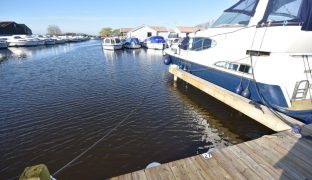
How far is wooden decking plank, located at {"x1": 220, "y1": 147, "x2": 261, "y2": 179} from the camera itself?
404 centimetres

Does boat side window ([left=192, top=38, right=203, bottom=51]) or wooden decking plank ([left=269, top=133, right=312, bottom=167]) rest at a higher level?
boat side window ([left=192, top=38, right=203, bottom=51])

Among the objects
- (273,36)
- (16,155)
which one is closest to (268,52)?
(273,36)

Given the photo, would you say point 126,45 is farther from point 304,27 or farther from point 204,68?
point 304,27

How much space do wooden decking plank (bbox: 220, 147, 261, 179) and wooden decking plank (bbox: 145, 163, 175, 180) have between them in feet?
4.75

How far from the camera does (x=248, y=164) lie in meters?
4.36

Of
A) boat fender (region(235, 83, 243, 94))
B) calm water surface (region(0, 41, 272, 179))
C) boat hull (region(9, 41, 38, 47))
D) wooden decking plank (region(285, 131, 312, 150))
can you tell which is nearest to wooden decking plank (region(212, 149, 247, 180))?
calm water surface (region(0, 41, 272, 179))

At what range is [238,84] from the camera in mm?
8578

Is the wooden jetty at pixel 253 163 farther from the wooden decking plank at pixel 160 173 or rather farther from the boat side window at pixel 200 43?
the boat side window at pixel 200 43

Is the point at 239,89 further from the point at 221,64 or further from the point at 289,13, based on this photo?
the point at 289,13

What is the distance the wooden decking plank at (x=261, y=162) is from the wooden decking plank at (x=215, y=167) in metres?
0.88

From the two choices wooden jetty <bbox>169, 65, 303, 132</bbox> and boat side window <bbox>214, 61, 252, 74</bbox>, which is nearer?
Answer: wooden jetty <bbox>169, 65, 303, 132</bbox>

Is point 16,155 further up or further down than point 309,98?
further down

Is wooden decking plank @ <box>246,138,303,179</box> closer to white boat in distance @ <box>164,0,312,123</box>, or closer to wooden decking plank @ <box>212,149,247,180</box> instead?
wooden decking plank @ <box>212,149,247,180</box>

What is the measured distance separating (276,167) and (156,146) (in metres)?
3.63
